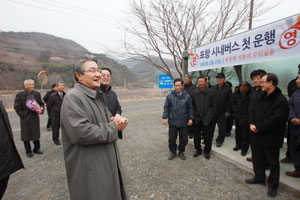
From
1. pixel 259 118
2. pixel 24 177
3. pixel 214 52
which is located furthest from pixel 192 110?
pixel 24 177

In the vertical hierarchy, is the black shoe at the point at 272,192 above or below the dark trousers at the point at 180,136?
below

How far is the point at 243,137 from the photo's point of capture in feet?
11.7

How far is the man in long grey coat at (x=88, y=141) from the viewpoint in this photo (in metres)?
1.20

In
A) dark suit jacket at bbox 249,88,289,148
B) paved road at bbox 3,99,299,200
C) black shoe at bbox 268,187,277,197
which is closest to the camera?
dark suit jacket at bbox 249,88,289,148

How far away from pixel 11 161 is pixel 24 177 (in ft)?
4.96

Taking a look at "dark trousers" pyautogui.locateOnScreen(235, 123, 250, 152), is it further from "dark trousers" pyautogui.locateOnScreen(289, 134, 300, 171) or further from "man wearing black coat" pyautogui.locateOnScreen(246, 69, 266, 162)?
"dark trousers" pyautogui.locateOnScreen(289, 134, 300, 171)

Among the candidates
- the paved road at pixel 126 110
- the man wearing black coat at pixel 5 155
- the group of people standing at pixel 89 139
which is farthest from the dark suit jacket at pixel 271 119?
the paved road at pixel 126 110

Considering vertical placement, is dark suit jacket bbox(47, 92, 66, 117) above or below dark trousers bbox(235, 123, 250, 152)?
above

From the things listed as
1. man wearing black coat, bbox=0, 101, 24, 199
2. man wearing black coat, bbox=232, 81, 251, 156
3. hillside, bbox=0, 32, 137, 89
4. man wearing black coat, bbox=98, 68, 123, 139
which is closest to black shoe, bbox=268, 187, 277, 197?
man wearing black coat, bbox=232, 81, 251, 156

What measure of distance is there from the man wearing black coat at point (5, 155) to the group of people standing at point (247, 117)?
2.54 metres

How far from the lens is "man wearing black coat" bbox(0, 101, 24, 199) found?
1803 mm

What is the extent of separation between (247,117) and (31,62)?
5571cm

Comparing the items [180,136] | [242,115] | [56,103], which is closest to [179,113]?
[180,136]

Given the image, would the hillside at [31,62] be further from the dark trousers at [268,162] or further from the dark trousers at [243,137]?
the dark trousers at [268,162]
